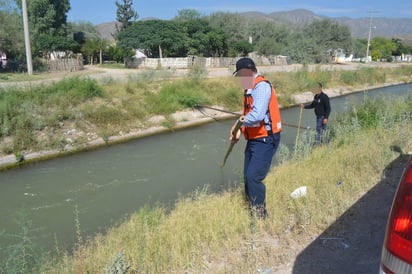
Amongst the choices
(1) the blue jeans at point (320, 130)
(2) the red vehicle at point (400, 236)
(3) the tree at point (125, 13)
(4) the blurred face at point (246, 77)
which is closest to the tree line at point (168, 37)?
(3) the tree at point (125, 13)

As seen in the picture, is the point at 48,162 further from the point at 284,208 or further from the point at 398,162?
the point at 398,162

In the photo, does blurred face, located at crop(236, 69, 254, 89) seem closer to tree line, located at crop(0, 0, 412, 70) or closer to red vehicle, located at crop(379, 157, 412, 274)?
red vehicle, located at crop(379, 157, 412, 274)

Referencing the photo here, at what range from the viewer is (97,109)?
13.6 m

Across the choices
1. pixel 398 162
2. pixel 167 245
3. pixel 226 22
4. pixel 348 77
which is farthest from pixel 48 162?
pixel 226 22

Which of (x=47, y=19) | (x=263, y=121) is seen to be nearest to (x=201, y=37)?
(x=47, y=19)

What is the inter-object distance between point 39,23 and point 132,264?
137ft

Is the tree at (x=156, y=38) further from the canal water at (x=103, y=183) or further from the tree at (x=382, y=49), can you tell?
the tree at (x=382, y=49)

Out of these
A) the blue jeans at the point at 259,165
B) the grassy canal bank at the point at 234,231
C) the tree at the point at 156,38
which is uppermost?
the tree at the point at 156,38

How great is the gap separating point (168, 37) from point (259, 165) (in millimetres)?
36105

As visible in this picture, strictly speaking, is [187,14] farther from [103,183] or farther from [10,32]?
[103,183]

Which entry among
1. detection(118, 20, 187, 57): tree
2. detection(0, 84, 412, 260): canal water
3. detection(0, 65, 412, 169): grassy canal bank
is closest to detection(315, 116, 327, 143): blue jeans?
detection(0, 84, 412, 260): canal water

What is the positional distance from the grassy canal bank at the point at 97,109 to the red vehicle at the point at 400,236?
1066 centimetres

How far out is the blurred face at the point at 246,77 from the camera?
13.3 feet

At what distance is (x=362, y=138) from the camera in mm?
7684
